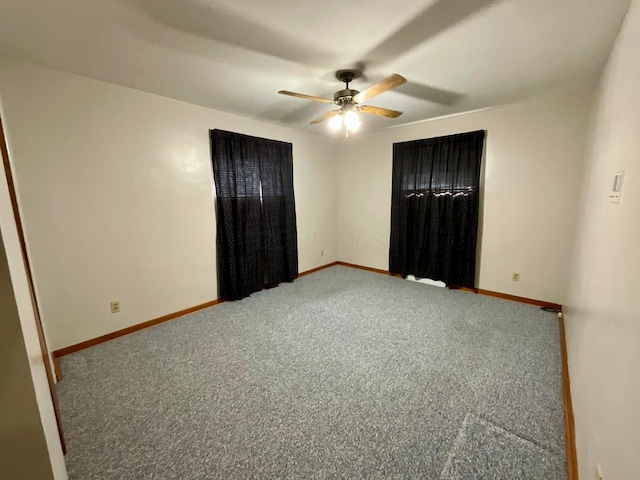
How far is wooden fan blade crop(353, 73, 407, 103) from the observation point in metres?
1.70

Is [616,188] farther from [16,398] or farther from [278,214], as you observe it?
[278,214]

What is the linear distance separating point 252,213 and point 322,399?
2413 mm

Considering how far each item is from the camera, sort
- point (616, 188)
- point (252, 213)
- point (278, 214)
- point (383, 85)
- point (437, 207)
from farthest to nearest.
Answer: point (278, 214) → point (437, 207) → point (252, 213) → point (383, 85) → point (616, 188)

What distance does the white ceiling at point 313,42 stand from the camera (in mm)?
1420

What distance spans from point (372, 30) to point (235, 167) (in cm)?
215

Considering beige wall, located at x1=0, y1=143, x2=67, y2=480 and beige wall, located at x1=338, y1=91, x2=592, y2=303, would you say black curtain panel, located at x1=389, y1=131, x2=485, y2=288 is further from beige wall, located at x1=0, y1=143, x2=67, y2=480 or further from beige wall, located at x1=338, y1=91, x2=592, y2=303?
beige wall, located at x1=0, y1=143, x2=67, y2=480

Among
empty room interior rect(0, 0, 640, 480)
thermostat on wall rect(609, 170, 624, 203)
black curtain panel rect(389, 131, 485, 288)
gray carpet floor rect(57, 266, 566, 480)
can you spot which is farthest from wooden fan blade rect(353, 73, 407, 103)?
gray carpet floor rect(57, 266, 566, 480)

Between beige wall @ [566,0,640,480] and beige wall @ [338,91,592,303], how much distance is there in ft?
4.17

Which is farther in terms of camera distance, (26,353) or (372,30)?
(372,30)

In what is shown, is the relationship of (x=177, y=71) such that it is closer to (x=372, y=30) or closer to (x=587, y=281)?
(x=372, y=30)

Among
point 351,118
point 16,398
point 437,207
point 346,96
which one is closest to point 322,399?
point 16,398

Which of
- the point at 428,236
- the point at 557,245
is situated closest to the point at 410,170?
the point at 428,236

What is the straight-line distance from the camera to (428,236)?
145 inches

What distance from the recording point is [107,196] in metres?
2.35
